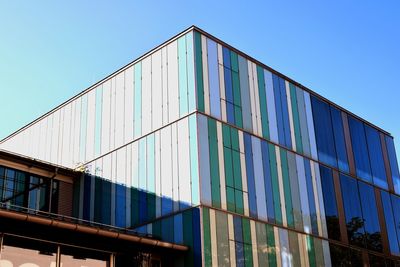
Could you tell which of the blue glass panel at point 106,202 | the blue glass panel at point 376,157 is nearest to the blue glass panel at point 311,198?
the blue glass panel at point 376,157

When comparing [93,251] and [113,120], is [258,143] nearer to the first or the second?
[113,120]

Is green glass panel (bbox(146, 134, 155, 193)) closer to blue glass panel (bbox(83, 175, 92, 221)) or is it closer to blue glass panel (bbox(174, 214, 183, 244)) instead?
blue glass panel (bbox(174, 214, 183, 244))

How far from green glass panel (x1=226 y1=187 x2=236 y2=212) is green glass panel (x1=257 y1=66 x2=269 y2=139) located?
5464 millimetres

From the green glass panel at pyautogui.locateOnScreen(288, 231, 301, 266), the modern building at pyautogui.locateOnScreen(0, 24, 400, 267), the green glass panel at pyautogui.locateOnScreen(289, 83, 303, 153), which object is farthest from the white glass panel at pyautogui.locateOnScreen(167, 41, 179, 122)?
the green glass panel at pyautogui.locateOnScreen(288, 231, 301, 266)

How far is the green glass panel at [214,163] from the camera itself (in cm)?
2995

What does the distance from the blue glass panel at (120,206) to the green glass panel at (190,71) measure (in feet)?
21.6

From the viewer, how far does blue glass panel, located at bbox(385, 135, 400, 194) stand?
46.6 metres

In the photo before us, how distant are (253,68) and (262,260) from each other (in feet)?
39.7

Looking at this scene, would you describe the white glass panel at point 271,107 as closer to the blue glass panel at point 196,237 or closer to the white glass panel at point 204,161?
the white glass panel at point 204,161

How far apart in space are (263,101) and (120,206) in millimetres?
10750

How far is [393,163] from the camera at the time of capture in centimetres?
4738

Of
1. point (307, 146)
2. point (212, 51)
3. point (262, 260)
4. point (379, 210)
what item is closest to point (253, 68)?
point (212, 51)

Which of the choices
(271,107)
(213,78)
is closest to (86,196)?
(213,78)

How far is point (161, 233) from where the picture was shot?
30.3 metres
